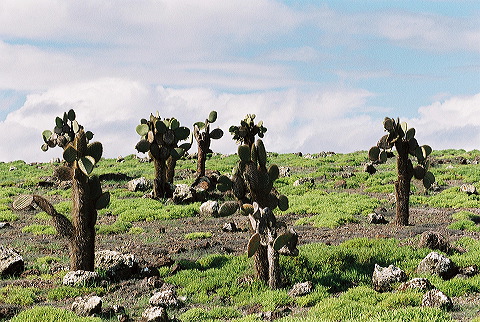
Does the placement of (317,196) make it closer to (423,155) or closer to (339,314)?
(423,155)

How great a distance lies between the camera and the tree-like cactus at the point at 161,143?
27016 millimetres

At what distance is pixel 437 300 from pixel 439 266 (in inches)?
98.6

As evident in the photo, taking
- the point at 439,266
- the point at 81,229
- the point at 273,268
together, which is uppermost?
the point at 81,229

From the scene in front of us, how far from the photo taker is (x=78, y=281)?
13250 millimetres

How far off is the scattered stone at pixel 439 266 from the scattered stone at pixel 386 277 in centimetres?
74

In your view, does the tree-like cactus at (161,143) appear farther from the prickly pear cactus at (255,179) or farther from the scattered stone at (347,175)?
the prickly pear cactus at (255,179)

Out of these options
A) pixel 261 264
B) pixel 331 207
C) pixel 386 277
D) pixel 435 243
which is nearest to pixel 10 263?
pixel 261 264

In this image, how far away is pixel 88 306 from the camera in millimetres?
11086

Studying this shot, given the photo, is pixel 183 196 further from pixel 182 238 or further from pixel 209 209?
pixel 182 238

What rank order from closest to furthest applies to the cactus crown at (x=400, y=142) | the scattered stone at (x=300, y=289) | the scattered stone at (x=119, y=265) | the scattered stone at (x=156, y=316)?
the scattered stone at (x=156, y=316)
the scattered stone at (x=300, y=289)
the scattered stone at (x=119, y=265)
the cactus crown at (x=400, y=142)

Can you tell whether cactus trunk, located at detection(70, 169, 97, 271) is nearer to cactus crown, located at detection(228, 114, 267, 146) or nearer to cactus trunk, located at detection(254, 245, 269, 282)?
cactus trunk, located at detection(254, 245, 269, 282)

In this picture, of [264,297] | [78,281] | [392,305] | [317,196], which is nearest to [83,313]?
[78,281]

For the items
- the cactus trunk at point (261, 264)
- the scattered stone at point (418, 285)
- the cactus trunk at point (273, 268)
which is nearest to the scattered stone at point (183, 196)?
the cactus trunk at point (261, 264)

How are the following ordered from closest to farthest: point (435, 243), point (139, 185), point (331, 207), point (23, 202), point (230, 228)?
point (23, 202), point (435, 243), point (230, 228), point (331, 207), point (139, 185)
